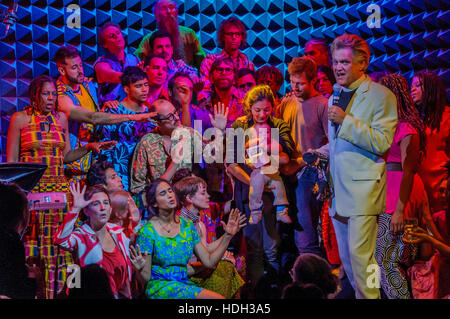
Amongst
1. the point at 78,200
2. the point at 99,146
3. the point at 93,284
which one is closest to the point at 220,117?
the point at 99,146

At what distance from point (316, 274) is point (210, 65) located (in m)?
2.00

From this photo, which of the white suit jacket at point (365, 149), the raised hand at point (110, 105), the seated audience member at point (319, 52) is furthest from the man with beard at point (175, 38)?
the white suit jacket at point (365, 149)

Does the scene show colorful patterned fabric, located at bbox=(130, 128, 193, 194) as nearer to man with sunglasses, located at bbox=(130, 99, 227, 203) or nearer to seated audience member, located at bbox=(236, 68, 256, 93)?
man with sunglasses, located at bbox=(130, 99, 227, 203)

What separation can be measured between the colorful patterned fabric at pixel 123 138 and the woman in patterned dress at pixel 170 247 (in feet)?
1.78

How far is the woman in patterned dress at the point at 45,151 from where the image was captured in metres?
4.81

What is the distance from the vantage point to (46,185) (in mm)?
4887

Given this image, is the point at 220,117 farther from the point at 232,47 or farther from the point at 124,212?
the point at 124,212

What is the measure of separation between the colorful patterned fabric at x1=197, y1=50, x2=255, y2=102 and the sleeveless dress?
1.23 m

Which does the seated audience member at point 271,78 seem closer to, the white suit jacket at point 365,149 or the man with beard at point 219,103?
the man with beard at point 219,103

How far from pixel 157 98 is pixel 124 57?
504 mm

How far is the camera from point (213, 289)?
15.1 ft
